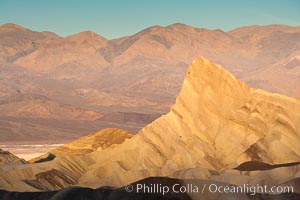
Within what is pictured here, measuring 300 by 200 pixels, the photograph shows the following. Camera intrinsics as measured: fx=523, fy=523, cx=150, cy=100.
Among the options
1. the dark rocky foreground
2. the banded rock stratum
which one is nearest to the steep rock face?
the banded rock stratum

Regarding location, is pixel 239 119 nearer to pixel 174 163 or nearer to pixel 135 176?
pixel 174 163

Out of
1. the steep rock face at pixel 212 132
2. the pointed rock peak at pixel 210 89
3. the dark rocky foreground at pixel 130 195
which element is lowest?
the dark rocky foreground at pixel 130 195

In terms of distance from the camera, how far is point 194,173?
37.8 meters

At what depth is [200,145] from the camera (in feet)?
152

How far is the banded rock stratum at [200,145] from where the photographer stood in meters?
41.1

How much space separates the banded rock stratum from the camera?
41.1 meters

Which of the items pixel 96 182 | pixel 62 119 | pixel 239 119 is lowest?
pixel 62 119

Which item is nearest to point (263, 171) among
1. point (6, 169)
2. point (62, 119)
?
point (6, 169)

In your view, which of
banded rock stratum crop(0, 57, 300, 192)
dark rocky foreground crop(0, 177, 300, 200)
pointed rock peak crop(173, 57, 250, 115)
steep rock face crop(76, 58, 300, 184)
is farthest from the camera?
pointed rock peak crop(173, 57, 250, 115)

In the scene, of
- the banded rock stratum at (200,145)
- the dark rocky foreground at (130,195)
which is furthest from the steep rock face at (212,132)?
the dark rocky foreground at (130,195)

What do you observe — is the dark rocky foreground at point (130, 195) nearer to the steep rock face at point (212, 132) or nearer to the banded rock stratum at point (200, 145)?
the banded rock stratum at point (200, 145)

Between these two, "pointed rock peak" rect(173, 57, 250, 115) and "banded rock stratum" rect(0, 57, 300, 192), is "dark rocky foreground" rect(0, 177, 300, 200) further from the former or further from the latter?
"pointed rock peak" rect(173, 57, 250, 115)

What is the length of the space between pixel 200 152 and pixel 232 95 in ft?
23.1

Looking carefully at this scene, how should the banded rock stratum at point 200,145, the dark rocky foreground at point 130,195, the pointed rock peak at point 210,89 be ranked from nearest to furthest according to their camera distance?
the dark rocky foreground at point 130,195 → the banded rock stratum at point 200,145 → the pointed rock peak at point 210,89
